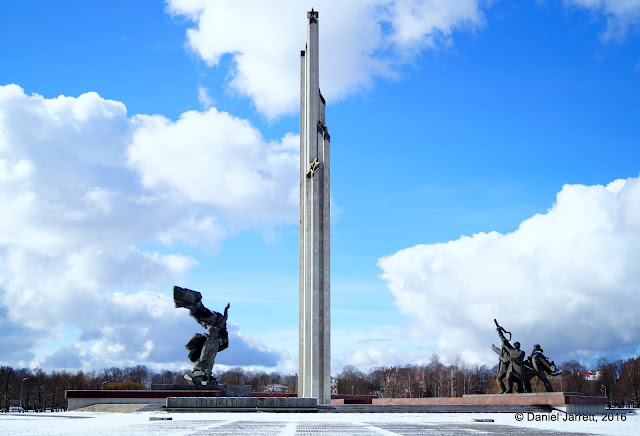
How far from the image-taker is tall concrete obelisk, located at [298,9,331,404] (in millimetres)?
31406

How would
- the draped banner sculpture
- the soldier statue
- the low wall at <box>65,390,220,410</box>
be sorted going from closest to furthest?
1. the low wall at <box>65,390,220,410</box>
2. the soldier statue
3. the draped banner sculpture

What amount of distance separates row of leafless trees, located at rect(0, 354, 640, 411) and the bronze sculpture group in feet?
99.5

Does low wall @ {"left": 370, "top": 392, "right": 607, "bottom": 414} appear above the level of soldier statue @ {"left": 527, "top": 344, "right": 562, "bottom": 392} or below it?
below

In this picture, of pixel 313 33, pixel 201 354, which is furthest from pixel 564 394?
pixel 313 33

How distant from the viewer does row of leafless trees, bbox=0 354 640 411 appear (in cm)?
5812

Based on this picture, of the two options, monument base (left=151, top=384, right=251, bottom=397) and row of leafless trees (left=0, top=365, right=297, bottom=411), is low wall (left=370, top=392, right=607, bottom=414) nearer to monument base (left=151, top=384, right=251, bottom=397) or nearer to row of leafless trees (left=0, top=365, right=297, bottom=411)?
monument base (left=151, top=384, right=251, bottom=397)

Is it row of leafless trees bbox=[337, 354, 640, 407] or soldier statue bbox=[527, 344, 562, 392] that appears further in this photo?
row of leafless trees bbox=[337, 354, 640, 407]

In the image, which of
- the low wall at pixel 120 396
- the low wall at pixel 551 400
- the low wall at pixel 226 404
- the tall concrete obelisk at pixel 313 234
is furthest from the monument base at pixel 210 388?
the low wall at pixel 551 400

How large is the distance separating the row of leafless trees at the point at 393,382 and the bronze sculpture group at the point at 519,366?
99.5ft

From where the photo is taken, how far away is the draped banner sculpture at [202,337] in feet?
80.2

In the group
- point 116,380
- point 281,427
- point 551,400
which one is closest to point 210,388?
point 281,427

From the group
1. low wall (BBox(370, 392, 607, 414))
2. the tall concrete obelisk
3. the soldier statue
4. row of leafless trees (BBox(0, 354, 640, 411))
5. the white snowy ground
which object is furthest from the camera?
row of leafless trees (BBox(0, 354, 640, 411))

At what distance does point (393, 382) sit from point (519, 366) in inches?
2402

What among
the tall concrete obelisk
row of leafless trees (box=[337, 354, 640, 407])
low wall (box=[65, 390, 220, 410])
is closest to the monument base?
low wall (box=[65, 390, 220, 410])
